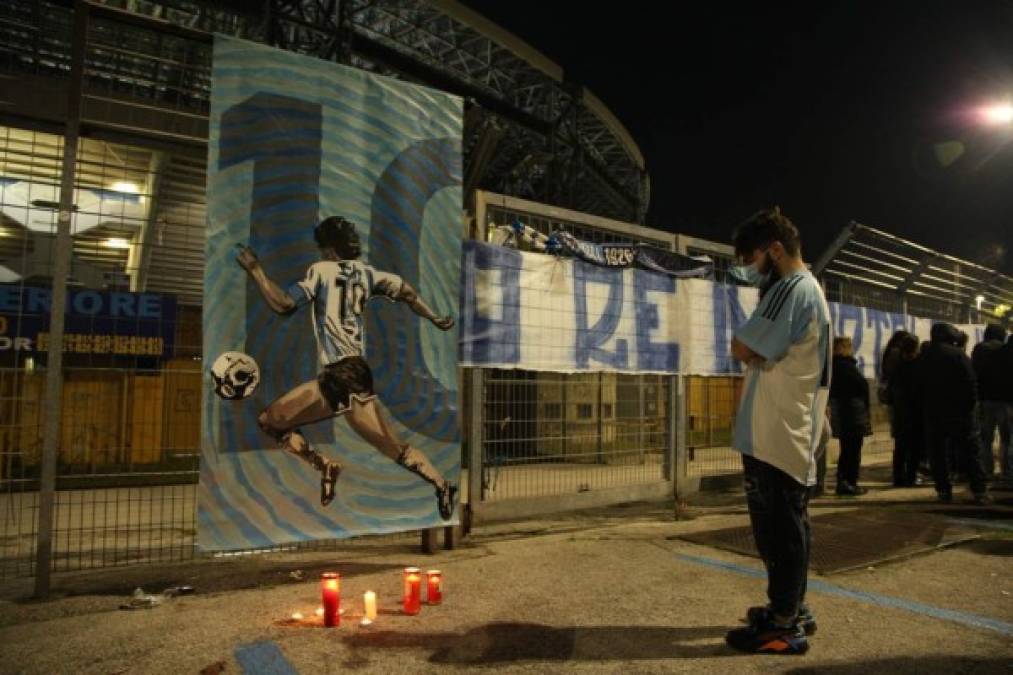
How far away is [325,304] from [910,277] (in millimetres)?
10100

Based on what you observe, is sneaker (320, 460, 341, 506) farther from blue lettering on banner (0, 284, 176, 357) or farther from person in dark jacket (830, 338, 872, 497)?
person in dark jacket (830, 338, 872, 497)

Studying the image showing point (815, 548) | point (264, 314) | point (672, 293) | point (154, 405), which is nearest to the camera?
point (264, 314)

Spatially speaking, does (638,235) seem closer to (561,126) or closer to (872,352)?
(872,352)

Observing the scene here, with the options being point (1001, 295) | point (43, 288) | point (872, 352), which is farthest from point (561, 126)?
point (43, 288)

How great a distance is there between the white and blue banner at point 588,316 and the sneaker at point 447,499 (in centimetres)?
90

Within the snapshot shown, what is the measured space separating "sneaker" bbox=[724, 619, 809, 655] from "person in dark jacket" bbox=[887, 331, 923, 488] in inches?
242

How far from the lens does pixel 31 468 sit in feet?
26.2

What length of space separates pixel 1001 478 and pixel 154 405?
1019 centimetres

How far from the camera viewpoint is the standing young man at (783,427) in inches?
121

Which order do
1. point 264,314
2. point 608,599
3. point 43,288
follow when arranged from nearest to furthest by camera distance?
point 608,599 → point 264,314 → point 43,288

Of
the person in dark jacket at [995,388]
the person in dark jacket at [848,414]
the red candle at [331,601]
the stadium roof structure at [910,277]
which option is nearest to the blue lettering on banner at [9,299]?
the red candle at [331,601]

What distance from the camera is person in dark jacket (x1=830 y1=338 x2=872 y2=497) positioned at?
759 centimetres

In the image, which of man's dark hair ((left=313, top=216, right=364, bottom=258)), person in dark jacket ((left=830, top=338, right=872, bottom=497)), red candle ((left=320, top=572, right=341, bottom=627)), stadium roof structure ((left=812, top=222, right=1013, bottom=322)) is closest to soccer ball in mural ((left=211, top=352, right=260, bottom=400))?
man's dark hair ((left=313, top=216, right=364, bottom=258))

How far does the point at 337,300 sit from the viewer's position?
14.1 feet
